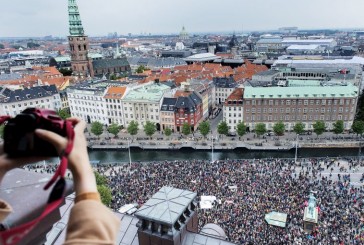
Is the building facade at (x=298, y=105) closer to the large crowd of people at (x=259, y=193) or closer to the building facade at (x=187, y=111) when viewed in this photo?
the building facade at (x=187, y=111)

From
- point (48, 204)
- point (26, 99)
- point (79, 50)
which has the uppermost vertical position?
point (48, 204)

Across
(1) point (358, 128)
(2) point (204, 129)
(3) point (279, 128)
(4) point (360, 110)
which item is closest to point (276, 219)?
(3) point (279, 128)

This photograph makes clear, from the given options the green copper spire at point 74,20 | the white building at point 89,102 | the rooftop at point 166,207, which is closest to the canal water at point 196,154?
the white building at point 89,102

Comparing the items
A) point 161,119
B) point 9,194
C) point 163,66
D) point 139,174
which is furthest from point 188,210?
point 163,66

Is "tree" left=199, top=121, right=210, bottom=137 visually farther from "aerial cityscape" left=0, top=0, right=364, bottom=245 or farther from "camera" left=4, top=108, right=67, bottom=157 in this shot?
"camera" left=4, top=108, right=67, bottom=157

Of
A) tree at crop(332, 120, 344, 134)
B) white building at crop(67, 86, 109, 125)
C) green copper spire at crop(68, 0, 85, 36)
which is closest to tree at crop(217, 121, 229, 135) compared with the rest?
tree at crop(332, 120, 344, 134)

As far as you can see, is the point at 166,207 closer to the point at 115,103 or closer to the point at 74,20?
the point at 115,103
